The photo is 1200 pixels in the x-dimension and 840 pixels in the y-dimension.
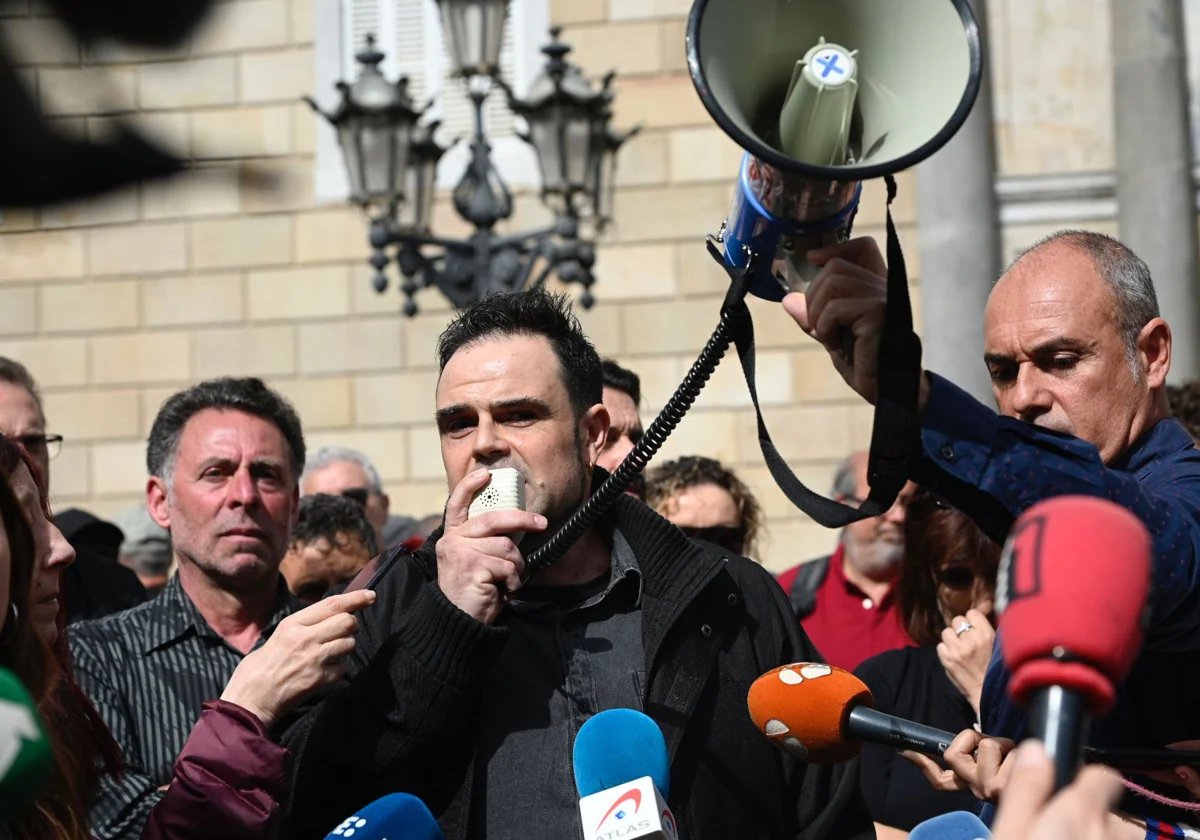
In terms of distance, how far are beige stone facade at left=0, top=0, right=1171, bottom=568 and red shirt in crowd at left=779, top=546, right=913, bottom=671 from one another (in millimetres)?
4621

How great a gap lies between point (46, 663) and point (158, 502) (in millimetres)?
2043

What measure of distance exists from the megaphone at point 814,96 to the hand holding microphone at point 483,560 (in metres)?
0.81

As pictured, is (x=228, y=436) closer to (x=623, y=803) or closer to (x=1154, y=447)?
(x=623, y=803)

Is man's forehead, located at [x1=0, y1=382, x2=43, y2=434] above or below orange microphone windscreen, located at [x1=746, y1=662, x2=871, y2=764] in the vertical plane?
above

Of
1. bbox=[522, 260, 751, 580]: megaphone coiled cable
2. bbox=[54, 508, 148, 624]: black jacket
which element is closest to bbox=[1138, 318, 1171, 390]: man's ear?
bbox=[522, 260, 751, 580]: megaphone coiled cable

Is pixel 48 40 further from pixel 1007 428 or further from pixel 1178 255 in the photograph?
pixel 1178 255

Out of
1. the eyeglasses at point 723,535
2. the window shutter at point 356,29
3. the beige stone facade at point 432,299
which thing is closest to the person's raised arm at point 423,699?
the eyeglasses at point 723,535

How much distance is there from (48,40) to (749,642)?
2329 millimetres

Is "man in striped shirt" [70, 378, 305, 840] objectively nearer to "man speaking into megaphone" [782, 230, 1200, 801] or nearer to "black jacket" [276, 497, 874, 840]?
"black jacket" [276, 497, 874, 840]

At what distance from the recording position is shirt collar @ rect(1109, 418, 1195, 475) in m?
2.68

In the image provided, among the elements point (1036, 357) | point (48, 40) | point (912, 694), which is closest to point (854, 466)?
point (912, 694)

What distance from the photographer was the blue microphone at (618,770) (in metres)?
2.52

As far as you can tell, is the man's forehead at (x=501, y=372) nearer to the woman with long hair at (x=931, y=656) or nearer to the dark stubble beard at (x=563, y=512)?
the dark stubble beard at (x=563, y=512)

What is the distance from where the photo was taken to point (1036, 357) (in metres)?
2.72
